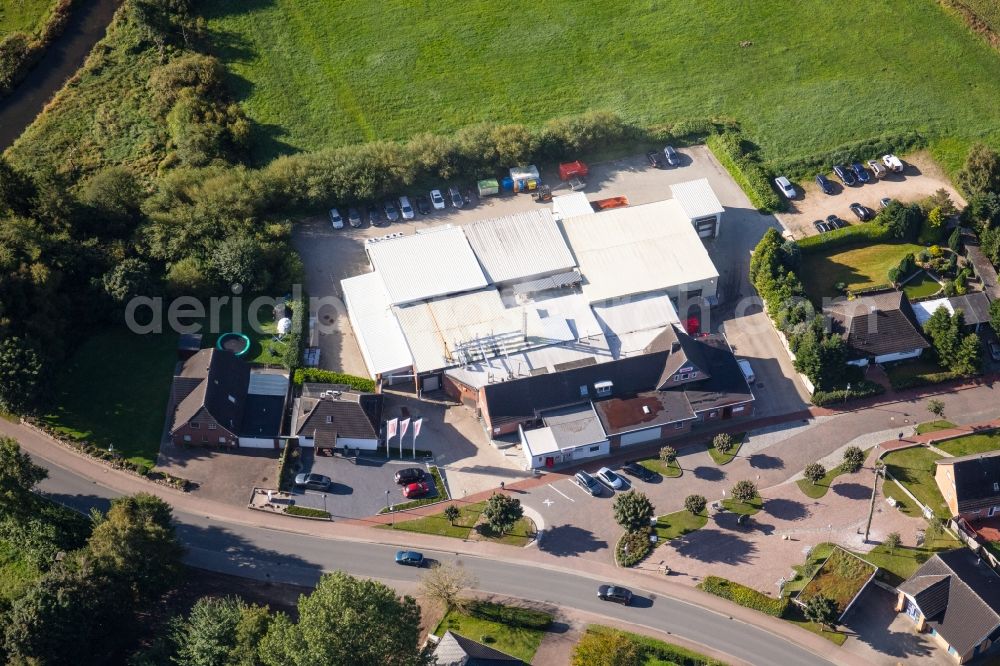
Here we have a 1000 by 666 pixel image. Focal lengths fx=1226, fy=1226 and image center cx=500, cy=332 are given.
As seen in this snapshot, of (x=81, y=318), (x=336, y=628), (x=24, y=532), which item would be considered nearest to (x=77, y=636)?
(x=24, y=532)

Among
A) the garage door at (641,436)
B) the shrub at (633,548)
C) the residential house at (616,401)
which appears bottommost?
the shrub at (633,548)

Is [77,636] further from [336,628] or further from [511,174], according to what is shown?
[511,174]

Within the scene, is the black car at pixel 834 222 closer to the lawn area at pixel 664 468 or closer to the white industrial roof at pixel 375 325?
the lawn area at pixel 664 468

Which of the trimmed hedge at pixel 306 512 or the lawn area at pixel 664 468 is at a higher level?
the trimmed hedge at pixel 306 512

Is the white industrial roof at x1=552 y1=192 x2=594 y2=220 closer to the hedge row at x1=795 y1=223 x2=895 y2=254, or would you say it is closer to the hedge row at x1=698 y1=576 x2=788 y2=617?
the hedge row at x1=795 y1=223 x2=895 y2=254

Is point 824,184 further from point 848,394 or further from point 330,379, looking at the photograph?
point 330,379

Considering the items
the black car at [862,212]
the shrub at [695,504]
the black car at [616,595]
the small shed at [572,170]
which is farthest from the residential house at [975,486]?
the small shed at [572,170]
